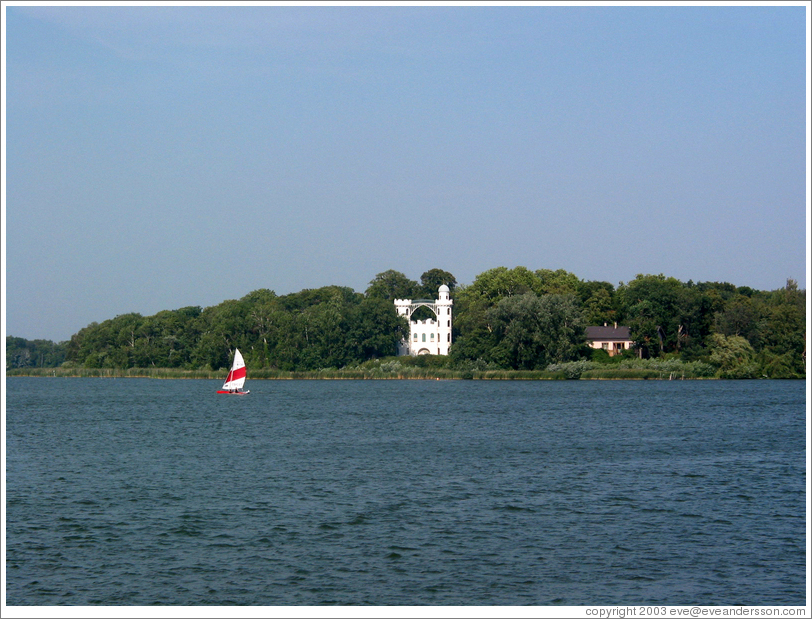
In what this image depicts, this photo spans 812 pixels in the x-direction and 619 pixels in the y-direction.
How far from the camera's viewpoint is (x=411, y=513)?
2258 cm

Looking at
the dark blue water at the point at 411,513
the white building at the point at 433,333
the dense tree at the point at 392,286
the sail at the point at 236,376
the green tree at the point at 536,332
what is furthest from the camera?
the dense tree at the point at 392,286

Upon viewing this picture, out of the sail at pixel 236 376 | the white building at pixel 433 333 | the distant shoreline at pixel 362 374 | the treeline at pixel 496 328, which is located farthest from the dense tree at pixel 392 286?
the sail at pixel 236 376

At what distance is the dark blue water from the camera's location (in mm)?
16328

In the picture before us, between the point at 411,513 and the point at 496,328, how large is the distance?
256ft

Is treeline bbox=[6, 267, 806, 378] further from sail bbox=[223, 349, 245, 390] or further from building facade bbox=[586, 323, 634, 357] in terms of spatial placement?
sail bbox=[223, 349, 245, 390]

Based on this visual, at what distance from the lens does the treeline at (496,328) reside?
9744 centimetres

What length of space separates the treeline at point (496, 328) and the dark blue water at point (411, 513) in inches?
1985

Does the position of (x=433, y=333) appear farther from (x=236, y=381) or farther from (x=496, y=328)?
(x=236, y=381)

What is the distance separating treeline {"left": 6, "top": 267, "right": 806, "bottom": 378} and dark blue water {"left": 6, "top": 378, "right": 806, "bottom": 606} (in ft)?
165

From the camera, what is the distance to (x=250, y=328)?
12725 cm

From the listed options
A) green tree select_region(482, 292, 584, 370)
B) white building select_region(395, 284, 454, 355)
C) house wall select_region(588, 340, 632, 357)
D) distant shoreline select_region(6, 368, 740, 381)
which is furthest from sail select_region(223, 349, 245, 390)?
house wall select_region(588, 340, 632, 357)

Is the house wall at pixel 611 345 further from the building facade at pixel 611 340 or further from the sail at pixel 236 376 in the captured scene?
the sail at pixel 236 376

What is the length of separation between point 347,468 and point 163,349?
111m

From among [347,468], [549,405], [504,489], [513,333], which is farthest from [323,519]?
[513,333]
